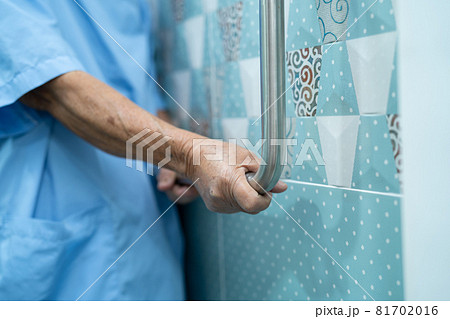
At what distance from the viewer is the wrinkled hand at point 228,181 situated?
1.41 ft

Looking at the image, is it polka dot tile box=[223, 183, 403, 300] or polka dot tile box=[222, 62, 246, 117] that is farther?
polka dot tile box=[222, 62, 246, 117]

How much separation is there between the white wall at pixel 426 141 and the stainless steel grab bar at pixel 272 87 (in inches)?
3.8

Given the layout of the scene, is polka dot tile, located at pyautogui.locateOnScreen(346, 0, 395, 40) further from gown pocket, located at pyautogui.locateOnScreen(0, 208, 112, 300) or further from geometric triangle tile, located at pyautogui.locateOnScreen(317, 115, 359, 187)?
gown pocket, located at pyautogui.locateOnScreen(0, 208, 112, 300)

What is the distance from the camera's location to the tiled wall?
16.6 inches

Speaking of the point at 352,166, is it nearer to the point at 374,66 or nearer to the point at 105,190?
the point at 374,66

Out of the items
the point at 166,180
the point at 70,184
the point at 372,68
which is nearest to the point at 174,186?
the point at 166,180

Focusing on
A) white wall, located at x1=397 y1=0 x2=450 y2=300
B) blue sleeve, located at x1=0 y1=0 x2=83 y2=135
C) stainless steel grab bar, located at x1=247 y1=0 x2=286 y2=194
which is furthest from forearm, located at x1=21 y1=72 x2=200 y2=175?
white wall, located at x1=397 y1=0 x2=450 y2=300

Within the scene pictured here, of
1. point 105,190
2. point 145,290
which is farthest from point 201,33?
point 145,290

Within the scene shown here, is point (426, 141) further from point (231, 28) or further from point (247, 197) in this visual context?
point (231, 28)

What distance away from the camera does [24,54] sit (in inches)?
20.6

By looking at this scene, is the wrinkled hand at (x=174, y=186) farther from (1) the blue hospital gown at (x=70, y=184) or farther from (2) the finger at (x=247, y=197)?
(2) the finger at (x=247, y=197)

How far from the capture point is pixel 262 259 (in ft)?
1.99

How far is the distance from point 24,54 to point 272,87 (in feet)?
0.96

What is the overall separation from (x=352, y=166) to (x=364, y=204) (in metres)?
0.04
